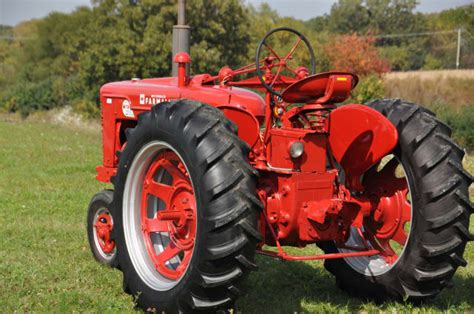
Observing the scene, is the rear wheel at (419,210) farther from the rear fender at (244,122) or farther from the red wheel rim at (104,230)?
the red wheel rim at (104,230)

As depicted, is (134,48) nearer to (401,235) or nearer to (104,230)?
(104,230)

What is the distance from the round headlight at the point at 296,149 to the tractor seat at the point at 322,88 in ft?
1.04

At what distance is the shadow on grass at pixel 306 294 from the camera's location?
4855mm

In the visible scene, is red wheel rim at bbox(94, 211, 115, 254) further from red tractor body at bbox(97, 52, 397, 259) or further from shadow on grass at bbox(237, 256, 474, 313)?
red tractor body at bbox(97, 52, 397, 259)

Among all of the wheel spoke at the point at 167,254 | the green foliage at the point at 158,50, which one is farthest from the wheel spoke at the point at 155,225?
the green foliage at the point at 158,50

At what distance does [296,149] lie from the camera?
4383mm

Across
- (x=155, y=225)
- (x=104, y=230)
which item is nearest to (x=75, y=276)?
(x=104, y=230)

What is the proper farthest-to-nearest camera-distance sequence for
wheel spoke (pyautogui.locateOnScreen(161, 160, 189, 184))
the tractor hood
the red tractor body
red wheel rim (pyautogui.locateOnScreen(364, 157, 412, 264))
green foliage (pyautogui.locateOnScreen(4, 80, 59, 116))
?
1. green foliage (pyautogui.locateOnScreen(4, 80, 59, 116))
2. the tractor hood
3. red wheel rim (pyautogui.locateOnScreen(364, 157, 412, 264))
4. wheel spoke (pyautogui.locateOnScreen(161, 160, 189, 184))
5. the red tractor body

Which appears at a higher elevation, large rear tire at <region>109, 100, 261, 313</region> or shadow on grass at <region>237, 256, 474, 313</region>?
large rear tire at <region>109, 100, 261, 313</region>

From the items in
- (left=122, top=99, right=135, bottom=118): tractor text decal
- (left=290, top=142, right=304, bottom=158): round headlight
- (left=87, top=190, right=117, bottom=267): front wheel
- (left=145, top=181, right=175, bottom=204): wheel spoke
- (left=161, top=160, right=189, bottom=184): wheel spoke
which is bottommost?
(left=87, top=190, right=117, bottom=267): front wheel

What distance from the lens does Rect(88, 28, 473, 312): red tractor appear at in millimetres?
3955

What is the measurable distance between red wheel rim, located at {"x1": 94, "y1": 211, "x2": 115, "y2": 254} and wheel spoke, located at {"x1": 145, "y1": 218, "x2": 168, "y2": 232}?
1213mm

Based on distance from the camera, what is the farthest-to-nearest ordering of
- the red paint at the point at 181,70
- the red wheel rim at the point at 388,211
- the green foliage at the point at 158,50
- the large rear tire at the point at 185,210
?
the green foliage at the point at 158,50 → the red paint at the point at 181,70 → the red wheel rim at the point at 388,211 → the large rear tire at the point at 185,210

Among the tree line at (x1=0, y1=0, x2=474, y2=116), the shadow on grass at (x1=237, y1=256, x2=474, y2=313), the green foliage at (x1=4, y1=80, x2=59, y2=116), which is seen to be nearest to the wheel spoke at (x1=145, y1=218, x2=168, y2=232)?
the shadow on grass at (x1=237, y1=256, x2=474, y2=313)
